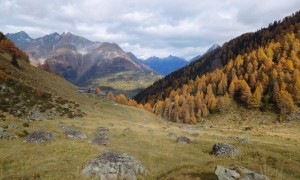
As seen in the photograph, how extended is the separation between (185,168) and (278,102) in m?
124

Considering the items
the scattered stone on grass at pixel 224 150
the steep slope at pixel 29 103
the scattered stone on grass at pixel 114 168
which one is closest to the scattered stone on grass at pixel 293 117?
the steep slope at pixel 29 103

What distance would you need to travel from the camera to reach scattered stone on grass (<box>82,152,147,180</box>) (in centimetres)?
2712

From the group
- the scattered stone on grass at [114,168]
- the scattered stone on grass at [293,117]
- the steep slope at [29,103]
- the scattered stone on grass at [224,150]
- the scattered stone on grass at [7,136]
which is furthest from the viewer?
the scattered stone on grass at [293,117]

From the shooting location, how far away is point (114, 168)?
2814 cm

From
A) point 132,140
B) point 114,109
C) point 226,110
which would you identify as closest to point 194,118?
point 226,110

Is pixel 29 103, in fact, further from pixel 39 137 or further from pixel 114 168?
pixel 114 168

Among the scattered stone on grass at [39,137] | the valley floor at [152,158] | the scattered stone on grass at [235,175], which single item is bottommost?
the valley floor at [152,158]

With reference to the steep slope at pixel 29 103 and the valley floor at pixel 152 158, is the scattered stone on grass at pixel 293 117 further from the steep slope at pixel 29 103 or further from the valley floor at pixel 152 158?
the steep slope at pixel 29 103

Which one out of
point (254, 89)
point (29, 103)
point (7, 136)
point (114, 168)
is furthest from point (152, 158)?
Result: point (254, 89)

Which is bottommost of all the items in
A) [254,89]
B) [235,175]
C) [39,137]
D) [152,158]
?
[152,158]

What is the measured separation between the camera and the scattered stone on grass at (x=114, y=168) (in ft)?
89.0

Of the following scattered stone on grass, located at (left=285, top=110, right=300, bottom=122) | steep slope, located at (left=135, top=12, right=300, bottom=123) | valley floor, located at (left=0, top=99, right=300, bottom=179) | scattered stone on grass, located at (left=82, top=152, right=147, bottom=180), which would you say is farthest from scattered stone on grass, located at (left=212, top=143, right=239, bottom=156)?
steep slope, located at (left=135, top=12, right=300, bottom=123)

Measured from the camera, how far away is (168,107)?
189 metres

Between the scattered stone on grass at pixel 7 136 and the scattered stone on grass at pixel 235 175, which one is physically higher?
the scattered stone on grass at pixel 235 175
